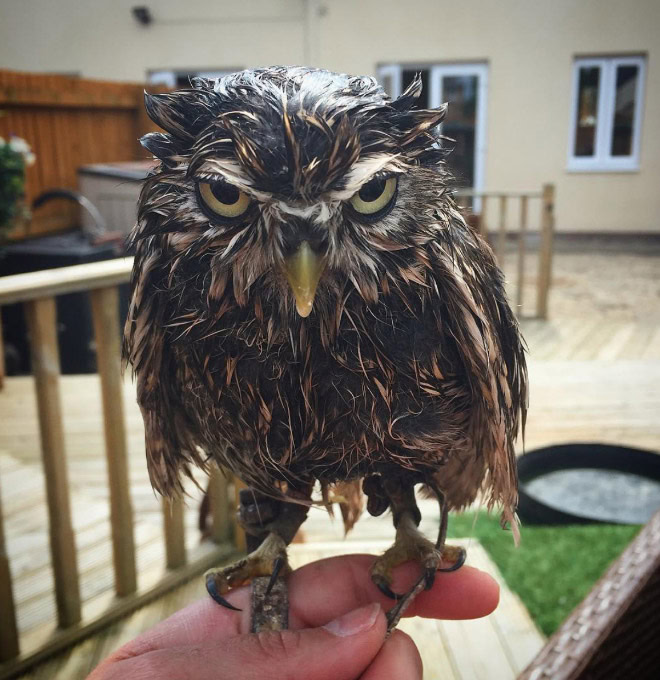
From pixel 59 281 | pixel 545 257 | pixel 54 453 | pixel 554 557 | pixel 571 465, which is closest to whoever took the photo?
pixel 59 281

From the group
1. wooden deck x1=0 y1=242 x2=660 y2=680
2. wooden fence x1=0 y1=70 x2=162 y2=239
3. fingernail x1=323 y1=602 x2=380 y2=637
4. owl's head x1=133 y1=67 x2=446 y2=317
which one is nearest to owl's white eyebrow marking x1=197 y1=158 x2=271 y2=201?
owl's head x1=133 y1=67 x2=446 y2=317

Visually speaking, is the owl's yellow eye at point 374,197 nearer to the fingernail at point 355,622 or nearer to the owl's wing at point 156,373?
the owl's wing at point 156,373

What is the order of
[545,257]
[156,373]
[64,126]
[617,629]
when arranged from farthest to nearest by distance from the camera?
1. [545,257]
2. [64,126]
3. [617,629]
4. [156,373]

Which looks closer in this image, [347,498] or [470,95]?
[347,498]

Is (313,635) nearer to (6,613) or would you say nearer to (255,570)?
(255,570)

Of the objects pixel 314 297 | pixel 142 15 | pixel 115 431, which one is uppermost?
pixel 142 15

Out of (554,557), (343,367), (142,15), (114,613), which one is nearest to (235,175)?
(343,367)

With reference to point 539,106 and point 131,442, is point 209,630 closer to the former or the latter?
point 131,442
